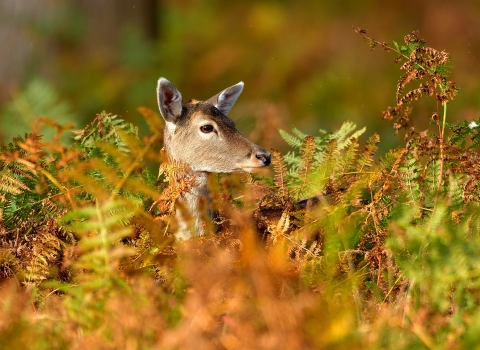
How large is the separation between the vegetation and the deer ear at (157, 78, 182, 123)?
89cm

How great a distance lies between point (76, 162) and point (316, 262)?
159 centimetres

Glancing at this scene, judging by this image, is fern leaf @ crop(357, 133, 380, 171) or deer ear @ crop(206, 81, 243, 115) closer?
fern leaf @ crop(357, 133, 380, 171)

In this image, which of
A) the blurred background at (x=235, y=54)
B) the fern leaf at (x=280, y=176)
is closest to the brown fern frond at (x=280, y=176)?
the fern leaf at (x=280, y=176)

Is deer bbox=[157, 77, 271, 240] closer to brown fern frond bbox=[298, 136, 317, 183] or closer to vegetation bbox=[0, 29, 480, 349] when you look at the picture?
vegetation bbox=[0, 29, 480, 349]

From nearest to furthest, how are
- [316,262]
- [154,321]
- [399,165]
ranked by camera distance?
[154,321] < [316,262] < [399,165]

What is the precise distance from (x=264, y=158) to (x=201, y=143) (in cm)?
53

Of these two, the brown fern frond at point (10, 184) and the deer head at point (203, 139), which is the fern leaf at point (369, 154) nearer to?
the deer head at point (203, 139)

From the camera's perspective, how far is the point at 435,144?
4.75 meters

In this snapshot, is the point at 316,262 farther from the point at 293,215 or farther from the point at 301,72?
the point at 301,72

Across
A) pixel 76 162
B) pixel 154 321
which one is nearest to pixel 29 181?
pixel 76 162

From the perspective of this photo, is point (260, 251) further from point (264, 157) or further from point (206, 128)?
point (206, 128)

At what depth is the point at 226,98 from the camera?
748 cm

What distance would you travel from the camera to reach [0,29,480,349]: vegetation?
3393mm

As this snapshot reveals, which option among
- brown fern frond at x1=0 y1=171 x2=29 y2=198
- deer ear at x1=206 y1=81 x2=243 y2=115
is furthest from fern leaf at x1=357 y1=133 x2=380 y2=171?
deer ear at x1=206 y1=81 x2=243 y2=115
